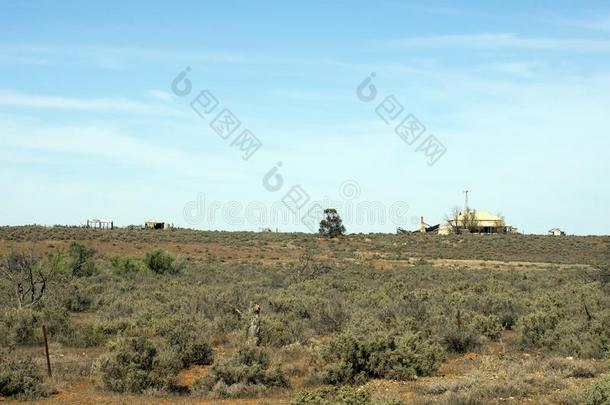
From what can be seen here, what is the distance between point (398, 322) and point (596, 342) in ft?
15.1

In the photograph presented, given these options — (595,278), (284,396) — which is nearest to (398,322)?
(284,396)

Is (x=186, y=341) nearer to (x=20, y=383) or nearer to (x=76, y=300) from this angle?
(x=20, y=383)

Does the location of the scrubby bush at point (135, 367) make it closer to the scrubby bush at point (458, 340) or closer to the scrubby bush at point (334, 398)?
the scrubby bush at point (334, 398)

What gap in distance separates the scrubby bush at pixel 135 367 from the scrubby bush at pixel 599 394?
7.41 metres

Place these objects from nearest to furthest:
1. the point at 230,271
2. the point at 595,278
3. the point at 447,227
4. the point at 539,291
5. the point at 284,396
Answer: the point at 284,396 < the point at 539,291 < the point at 595,278 < the point at 230,271 < the point at 447,227

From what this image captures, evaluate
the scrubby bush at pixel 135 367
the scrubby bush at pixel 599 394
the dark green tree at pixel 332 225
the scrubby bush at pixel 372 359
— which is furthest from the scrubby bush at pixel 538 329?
the dark green tree at pixel 332 225

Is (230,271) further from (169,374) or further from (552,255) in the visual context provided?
(552,255)

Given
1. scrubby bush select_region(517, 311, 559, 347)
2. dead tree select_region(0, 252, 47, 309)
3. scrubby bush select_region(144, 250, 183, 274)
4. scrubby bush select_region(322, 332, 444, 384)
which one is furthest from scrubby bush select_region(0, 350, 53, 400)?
scrubby bush select_region(144, 250, 183, 274)

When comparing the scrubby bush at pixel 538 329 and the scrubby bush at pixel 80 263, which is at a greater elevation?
the scrubby bush at pixel 80 263

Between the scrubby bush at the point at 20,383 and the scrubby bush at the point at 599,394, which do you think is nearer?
the scrubby bush at the point at 599,394

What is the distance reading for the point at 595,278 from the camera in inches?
1227

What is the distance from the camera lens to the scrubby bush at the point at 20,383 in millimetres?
12406

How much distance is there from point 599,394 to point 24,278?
2140cm

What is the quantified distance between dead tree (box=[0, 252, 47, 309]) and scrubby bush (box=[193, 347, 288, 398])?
9523 mm
